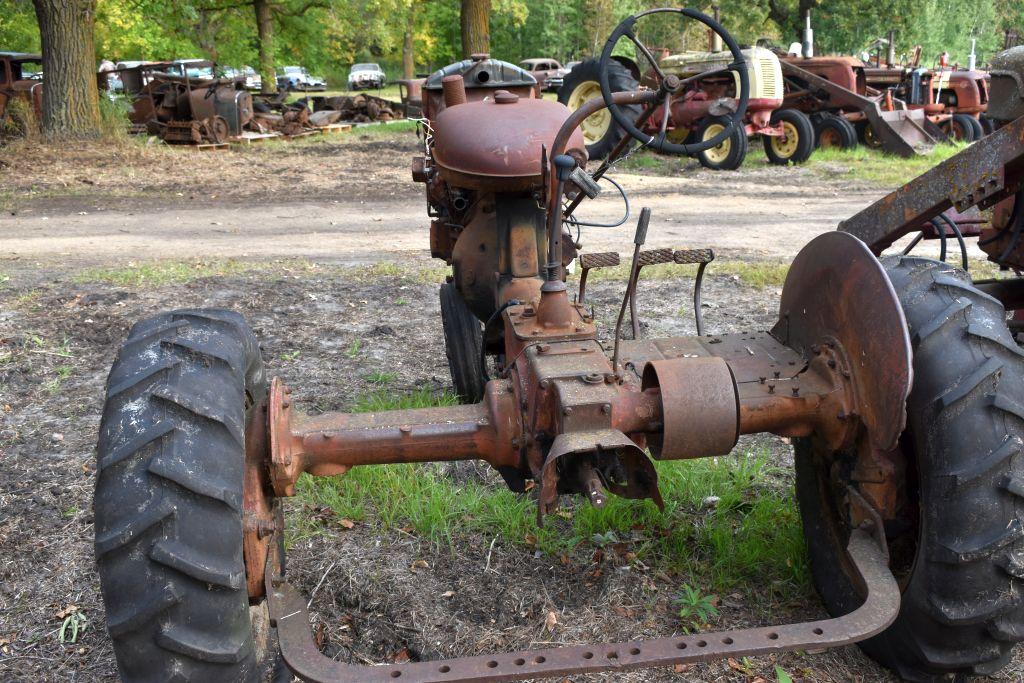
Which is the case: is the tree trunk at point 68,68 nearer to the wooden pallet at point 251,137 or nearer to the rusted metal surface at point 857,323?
the wooden pallet at point 251,137

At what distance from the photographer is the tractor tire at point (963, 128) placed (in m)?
17.3

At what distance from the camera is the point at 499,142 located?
377 centimetres

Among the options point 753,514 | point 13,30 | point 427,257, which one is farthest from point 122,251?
point 13,30

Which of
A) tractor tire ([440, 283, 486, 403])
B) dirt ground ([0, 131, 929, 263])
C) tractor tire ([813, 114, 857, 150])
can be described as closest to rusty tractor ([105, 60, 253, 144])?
dirt ground ([0, 131, 929, 263])

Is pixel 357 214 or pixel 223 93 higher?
pixel 223 93

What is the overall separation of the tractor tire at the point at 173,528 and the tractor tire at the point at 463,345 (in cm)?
235

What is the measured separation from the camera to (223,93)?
19.2 m

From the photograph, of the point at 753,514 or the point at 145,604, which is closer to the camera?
the point at 145,604

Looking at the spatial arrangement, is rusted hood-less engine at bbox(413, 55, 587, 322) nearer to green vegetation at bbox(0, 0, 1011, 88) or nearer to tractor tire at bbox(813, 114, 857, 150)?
tractor tire at bbox(813, 114, 857, 150)

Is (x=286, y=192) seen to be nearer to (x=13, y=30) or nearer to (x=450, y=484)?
(x=450, y=484)

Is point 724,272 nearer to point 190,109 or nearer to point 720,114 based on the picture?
point 720,114

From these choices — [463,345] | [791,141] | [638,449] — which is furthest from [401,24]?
[638,449]

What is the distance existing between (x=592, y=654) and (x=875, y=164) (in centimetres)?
1471

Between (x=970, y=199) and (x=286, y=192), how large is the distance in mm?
10857
